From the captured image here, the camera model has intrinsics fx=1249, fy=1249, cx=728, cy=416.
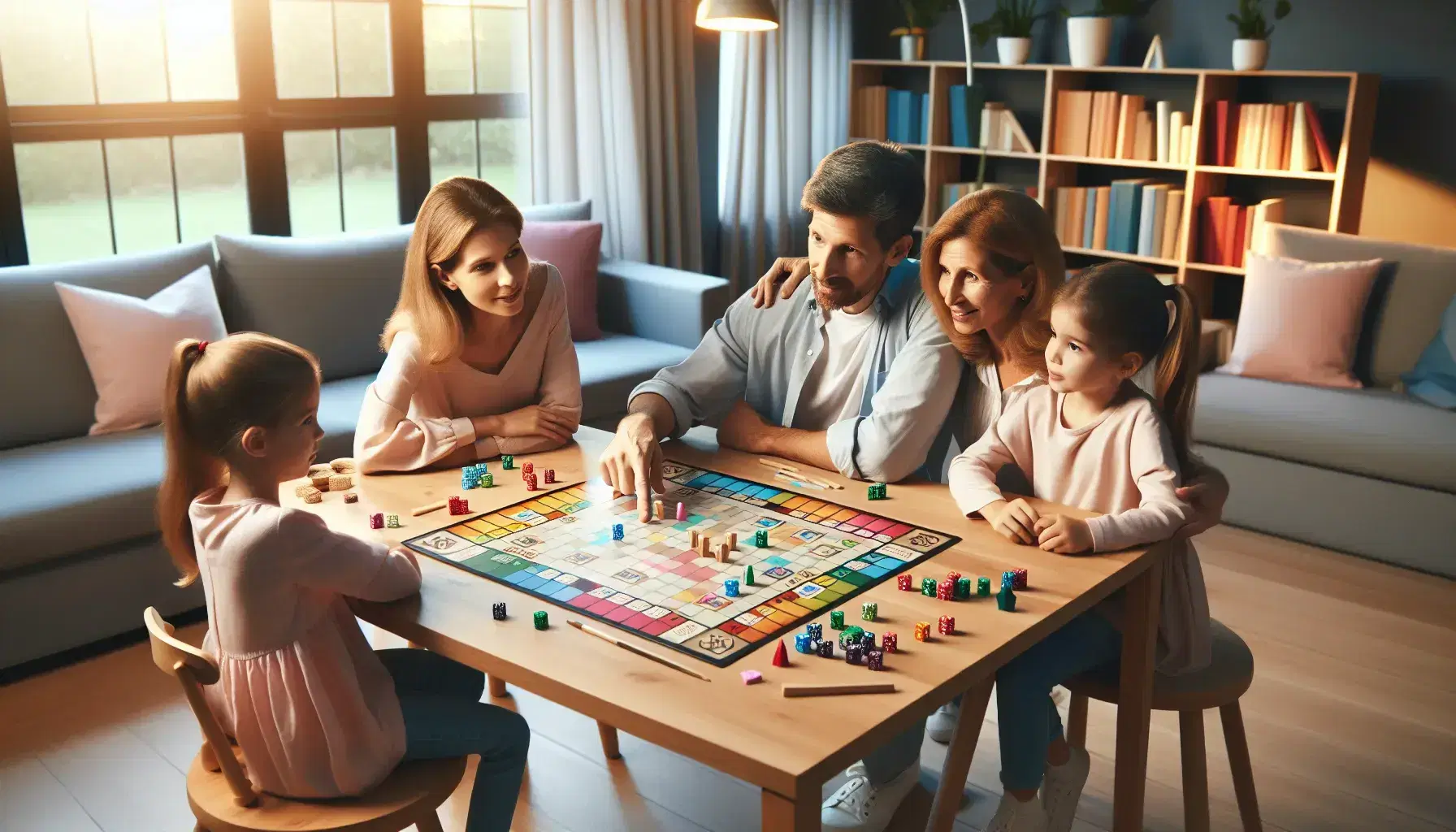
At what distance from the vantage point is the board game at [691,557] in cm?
153

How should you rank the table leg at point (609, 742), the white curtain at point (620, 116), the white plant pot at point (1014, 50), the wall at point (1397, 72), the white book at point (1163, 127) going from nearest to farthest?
the table leg at point (609, 742), the wall at point (1397, 72), the white curtain at point (620, 116), the white book at point (1163, 127), the white plant pot at point (1014, 50)

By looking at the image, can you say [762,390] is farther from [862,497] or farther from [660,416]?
[862,497]

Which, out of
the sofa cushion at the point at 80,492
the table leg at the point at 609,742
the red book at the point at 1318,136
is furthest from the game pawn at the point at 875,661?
the red book at the point at 1318,136

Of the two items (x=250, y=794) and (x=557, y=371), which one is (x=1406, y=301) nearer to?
(x=557, y=371)

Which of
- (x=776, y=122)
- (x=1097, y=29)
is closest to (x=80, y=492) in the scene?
(x=776, y=122)

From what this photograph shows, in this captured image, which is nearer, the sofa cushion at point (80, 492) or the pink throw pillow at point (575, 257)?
the sofa cushion at point (80, 492)

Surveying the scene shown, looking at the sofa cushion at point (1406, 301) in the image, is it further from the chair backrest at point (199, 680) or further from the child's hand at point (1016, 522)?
the chair backrest at point (199, 680)

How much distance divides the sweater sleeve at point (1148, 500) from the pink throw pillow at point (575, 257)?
8.84 feet

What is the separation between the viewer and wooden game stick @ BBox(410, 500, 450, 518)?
189 centimetres

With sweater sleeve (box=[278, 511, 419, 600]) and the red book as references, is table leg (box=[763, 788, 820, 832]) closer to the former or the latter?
sweater sleeve (box=[278, 511, 419, 600])

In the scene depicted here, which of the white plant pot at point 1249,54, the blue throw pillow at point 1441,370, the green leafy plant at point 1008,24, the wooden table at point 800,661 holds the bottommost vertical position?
the blue throw pillow at point 1441,370

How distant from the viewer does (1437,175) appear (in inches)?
182

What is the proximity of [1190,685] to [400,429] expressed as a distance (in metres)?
1.32

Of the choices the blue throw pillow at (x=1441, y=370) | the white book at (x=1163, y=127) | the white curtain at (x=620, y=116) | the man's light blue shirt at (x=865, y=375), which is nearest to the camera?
the man's light blue shirt at (x=865, y=375)
